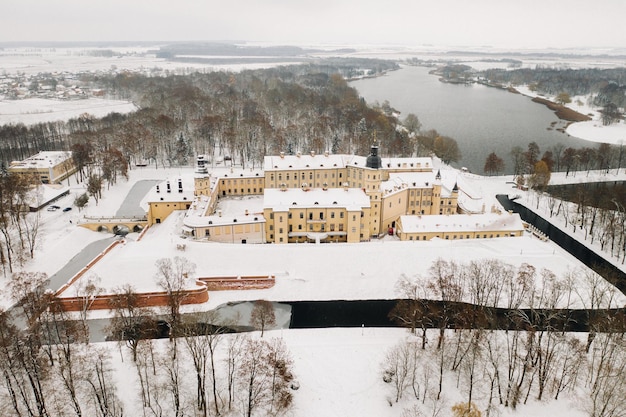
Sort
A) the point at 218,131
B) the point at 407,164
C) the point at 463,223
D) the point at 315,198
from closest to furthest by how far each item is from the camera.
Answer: the point at 463,223 → the point at 315,198 → the point at 407,164 → the point at 218,131

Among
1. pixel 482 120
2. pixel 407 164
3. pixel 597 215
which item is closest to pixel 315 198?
pixel 407 164

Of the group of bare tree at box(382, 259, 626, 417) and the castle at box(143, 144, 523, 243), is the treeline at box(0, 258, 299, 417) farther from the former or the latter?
the castle at box(143, 144, 523, 243)

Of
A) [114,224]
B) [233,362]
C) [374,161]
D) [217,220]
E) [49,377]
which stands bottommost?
[49,377]

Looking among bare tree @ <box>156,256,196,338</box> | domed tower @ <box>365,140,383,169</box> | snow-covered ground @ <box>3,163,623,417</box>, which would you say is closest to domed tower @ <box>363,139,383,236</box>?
domed tower @ <box>365,140,383,169</box>

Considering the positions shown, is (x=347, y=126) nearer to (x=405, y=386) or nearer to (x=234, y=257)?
(x=234, y=257)

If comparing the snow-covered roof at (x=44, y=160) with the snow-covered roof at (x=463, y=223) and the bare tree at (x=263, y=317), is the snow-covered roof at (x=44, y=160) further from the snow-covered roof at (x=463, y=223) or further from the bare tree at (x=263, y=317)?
the snow-covered roof at (x=463, y=223)

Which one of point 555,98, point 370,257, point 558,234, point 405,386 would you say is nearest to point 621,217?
point 558,234

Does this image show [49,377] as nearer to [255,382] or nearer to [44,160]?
[255,382]

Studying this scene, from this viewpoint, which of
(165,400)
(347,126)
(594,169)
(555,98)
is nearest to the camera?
(165,400)
